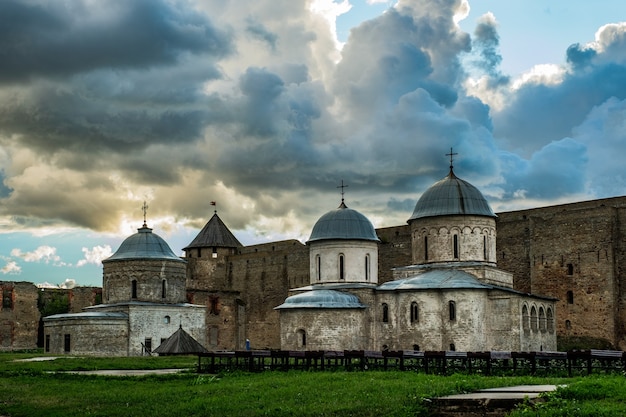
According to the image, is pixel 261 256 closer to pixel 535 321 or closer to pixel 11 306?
pixel 11 306

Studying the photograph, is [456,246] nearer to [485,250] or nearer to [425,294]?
[485,250]

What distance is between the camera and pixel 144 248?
133 feet

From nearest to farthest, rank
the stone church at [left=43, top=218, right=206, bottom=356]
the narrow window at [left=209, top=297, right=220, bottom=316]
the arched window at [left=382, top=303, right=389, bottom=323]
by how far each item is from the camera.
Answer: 1. the arched window at [left=382, top=303, right=389, bottom=323]
2. the stone church at [left=43, top=218, right=206, bottom=356]
3. the narrow window at [left=209, top=297, right=220, bottom=316]

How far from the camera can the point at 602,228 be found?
118 ft

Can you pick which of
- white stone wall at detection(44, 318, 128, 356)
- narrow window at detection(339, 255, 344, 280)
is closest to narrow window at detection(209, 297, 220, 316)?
white stone wall at detection(44, 318, 128, 356)

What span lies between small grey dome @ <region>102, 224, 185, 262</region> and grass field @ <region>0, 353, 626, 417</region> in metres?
18.6

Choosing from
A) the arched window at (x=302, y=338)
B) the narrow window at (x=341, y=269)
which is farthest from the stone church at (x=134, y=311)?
the arched window at (x=302, y=338)

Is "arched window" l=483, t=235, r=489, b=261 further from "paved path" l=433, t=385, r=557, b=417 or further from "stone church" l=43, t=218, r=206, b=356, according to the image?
"paved path" l=433, t=385, r=557, b=417

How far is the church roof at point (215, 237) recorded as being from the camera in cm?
5562

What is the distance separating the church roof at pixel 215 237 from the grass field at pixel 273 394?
111 ft

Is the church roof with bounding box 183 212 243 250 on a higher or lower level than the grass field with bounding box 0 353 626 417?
higher

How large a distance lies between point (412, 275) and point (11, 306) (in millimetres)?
22028

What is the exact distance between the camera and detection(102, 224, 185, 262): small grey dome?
40.3 meters

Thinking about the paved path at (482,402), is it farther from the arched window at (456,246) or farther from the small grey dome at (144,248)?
the small grey dome at (144,248)
